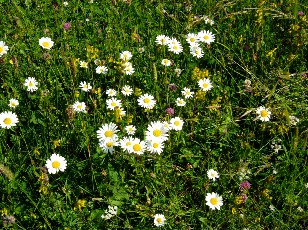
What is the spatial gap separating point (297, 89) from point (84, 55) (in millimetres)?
1755

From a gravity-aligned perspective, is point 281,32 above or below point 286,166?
above

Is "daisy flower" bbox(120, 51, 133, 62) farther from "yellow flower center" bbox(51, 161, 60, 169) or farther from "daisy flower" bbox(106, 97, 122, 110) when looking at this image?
"yellow flower center" bbox(51, 161, 60, 169)

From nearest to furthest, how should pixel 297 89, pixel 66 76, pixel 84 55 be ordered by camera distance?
1. pixel 297 89
2. pixel 66 76
3. pixel 84 55

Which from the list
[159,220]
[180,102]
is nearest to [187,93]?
[180,102]

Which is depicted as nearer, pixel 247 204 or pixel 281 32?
pixel 247 204

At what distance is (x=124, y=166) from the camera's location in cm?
259

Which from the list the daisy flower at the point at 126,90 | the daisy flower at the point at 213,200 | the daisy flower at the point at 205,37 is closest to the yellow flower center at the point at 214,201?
the daisy flower at the point at 213,200

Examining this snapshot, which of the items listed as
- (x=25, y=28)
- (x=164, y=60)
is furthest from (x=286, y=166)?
(x=25, y=28)

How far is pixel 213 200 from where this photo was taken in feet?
7.91

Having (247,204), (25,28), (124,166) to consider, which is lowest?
(247,204)

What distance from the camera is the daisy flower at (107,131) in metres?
2.54

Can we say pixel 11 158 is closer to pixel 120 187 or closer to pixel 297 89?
pixel 120 187

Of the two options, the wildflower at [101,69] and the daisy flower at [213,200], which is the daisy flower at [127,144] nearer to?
the daisy flower at [213,200]

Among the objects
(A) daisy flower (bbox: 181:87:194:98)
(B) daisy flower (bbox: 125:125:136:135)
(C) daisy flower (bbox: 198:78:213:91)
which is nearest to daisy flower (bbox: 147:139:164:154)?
(B) daisy flower (bbox: 125:125:136:135)
